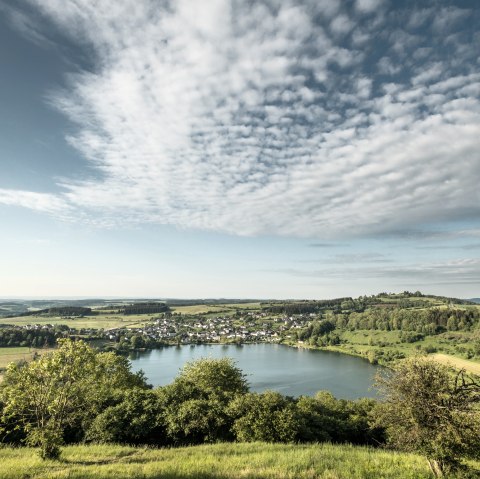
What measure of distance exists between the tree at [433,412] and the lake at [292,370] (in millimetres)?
79041

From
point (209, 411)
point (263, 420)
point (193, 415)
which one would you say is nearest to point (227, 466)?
point (263, 420)

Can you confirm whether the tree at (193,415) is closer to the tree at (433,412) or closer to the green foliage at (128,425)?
the green foliage at (128,425)

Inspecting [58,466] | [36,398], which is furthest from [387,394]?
[36,398]

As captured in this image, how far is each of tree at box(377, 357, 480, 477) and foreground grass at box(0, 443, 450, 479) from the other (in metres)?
1.23

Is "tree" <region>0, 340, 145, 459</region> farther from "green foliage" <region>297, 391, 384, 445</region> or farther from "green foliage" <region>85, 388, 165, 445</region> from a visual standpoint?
"green foliage" <region>297, 391, 384, 445</region>

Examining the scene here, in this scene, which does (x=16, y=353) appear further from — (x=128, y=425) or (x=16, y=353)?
(x=128, y=425)

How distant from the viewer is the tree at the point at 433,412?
13.4 metres

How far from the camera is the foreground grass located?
506 inches

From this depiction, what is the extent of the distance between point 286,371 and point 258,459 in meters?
138

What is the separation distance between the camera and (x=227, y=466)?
46.6 ft

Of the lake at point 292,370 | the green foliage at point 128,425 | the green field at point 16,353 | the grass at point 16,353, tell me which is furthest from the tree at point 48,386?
the grass at point 16,353

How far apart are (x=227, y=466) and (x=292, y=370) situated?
14290cm

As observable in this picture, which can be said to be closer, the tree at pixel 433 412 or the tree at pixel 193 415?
the tree at pixel 433 412

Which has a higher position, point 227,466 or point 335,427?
point 227,466
